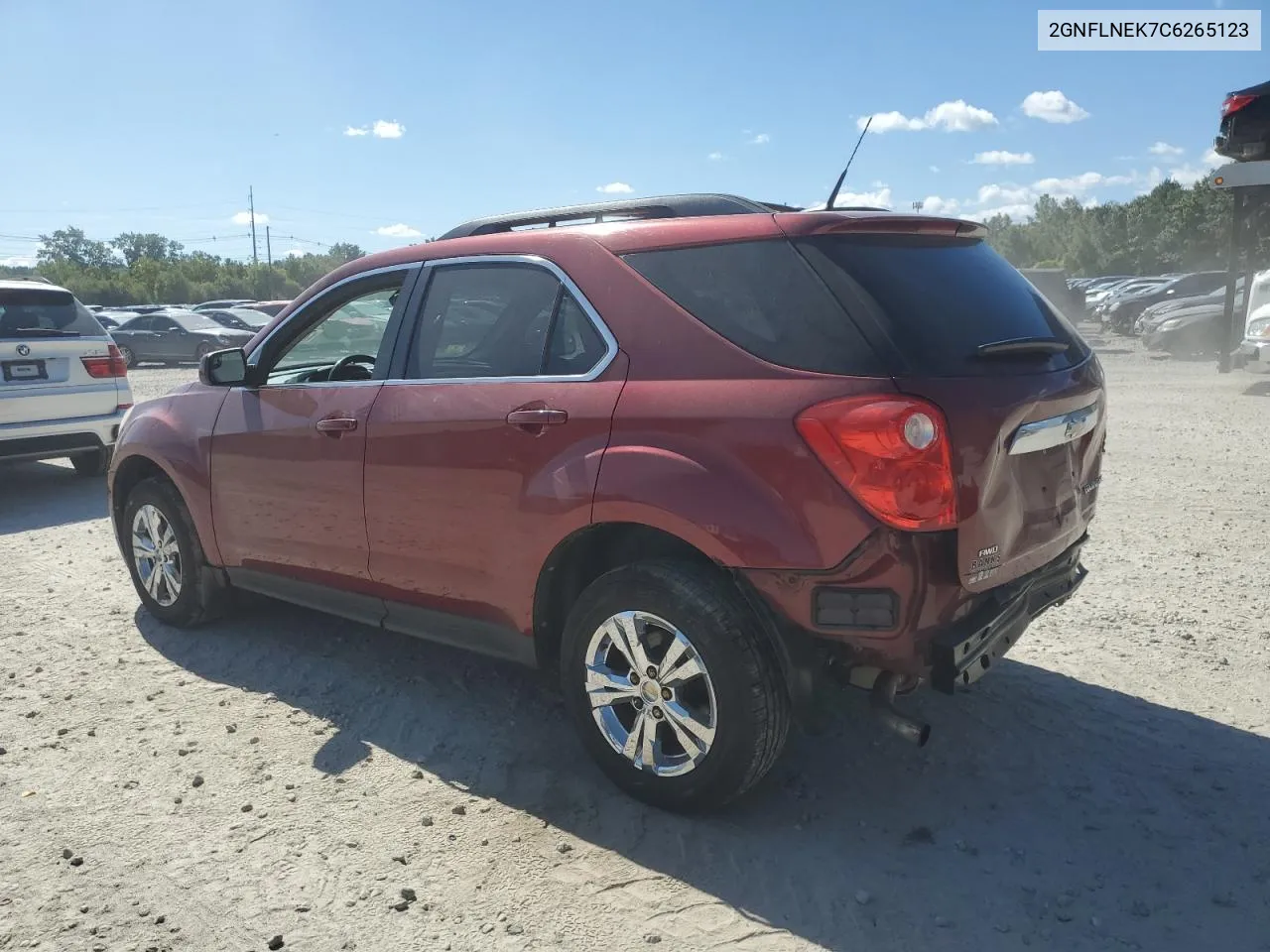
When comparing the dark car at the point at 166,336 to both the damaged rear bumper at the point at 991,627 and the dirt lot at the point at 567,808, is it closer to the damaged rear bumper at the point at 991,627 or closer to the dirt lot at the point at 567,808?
the dirt lot at the point at 567,808

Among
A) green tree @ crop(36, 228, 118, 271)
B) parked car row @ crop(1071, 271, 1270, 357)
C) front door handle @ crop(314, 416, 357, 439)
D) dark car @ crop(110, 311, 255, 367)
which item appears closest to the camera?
front door handle @ crop(314, 416, 357, 439)

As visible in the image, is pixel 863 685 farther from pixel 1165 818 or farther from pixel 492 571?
pixel 492 571

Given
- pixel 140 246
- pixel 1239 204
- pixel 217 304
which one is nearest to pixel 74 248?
pixel 140 246

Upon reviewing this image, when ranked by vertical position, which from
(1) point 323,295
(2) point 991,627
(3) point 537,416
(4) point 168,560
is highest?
(1) point 323,295

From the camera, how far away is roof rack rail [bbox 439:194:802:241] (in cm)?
353

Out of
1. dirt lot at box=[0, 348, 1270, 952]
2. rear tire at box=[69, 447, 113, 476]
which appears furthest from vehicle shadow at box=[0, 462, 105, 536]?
dirt lot at box=[0, 348, 1270, 952]

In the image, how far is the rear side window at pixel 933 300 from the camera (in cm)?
286

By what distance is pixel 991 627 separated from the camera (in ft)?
9.66

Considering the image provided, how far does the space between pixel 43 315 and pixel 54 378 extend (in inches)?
21.9

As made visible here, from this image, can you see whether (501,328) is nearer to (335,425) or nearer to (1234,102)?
(335,425)

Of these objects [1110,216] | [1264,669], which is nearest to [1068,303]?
[1264,669]

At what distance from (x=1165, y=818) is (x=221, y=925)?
2.88 metres

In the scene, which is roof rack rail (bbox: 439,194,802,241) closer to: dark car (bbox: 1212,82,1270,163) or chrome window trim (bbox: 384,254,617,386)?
chrome window trim (bbox: 384,254,617,386)

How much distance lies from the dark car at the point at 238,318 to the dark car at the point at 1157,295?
24.6 meters
